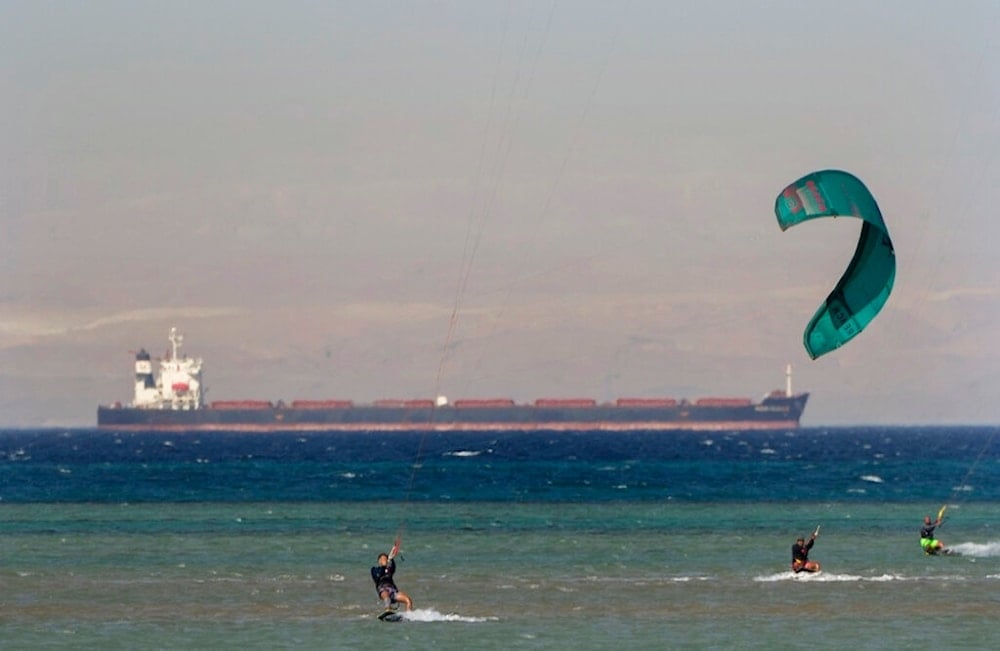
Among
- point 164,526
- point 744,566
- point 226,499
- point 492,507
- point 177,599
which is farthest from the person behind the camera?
point 226,499

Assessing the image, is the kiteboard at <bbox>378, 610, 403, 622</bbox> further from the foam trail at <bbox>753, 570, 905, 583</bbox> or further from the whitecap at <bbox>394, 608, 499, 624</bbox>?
the foam trail at <bbox>753, 570, 905, 583</bbox>

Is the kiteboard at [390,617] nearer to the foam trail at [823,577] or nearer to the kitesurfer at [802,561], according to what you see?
the foam trail at [823,577]

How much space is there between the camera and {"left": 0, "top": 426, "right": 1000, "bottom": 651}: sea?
111 ft

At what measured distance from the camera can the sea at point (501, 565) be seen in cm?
3397

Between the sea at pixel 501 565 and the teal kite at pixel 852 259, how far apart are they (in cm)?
585

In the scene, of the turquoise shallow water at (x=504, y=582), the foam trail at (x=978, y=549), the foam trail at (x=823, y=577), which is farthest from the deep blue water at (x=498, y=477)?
the foam trail at (x=823, y=577)

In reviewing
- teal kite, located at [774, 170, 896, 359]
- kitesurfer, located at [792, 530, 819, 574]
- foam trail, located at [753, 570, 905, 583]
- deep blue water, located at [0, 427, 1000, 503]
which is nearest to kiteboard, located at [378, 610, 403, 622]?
teal kite, located at [774, 170, 896, 359]

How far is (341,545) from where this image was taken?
54.3 meters

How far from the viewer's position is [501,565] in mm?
47281

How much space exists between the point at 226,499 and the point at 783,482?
33188 mm

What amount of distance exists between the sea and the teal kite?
5.85m

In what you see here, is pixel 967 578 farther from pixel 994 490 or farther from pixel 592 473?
pixel 592 473

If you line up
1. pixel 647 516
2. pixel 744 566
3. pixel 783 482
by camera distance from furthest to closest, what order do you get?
pixel 783 482 → pixel 647 516 → pixel 744 566

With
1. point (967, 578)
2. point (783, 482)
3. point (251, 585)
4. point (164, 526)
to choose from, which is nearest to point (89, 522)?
point (164, 526)
